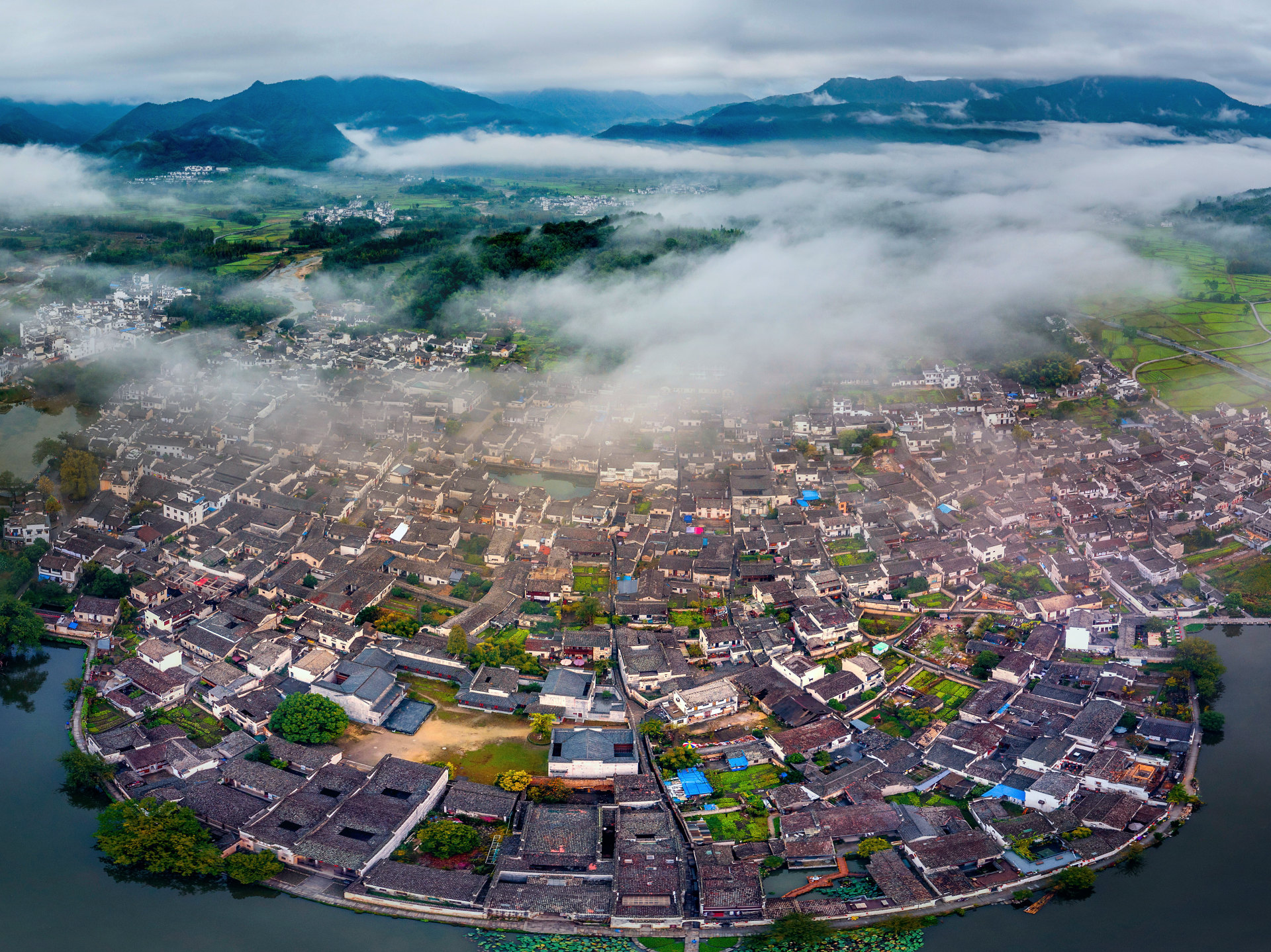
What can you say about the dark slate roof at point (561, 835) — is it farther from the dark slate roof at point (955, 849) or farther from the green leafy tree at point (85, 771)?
the green leafy tree at point (85, 771)

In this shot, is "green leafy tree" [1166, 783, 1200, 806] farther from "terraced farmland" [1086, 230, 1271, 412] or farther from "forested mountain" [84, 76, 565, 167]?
"forested mountain" [84, 76, 565, 167]

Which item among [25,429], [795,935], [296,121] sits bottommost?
[795,935]

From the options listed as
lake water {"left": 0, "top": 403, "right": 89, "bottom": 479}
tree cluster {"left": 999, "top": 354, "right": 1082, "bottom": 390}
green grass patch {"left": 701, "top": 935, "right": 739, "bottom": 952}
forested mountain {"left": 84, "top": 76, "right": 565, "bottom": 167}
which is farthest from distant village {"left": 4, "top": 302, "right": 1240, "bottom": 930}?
forested mountain {"left": 84, "top": 76, "right": 565, "bottom": 167}

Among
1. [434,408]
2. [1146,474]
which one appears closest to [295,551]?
[434,408]

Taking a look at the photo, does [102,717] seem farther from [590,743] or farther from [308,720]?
[590,743]

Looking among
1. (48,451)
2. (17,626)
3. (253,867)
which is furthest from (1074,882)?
(48,451)
